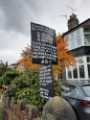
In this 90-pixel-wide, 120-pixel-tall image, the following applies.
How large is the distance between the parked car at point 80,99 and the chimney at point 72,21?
21.2 metres

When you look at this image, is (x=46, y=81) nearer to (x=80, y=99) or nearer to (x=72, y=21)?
(x=80, y=99)

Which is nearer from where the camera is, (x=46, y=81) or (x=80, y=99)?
(x=80, y=99)

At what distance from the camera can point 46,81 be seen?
8.15 meters

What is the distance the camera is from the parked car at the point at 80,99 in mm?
7613

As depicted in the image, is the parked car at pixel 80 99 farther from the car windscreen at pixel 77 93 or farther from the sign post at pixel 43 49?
the sign post at pixel 43 49

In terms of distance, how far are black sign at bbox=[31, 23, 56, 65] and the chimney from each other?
2190cm

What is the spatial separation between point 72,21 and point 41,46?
2251 centimetres

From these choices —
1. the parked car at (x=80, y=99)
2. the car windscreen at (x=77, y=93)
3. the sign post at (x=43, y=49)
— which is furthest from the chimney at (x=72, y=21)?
the sign post at (x=43, y=49)

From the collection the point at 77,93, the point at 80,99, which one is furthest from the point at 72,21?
the point at 80,99

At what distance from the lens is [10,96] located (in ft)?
37.1

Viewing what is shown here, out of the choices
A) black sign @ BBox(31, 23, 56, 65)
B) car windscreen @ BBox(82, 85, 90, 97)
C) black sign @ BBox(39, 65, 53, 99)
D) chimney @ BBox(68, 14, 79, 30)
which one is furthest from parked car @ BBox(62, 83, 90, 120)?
chimney @ BBox(68, 14, 79, 30)

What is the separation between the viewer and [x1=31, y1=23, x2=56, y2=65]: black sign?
8234 mm

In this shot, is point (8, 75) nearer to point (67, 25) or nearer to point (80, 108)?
point (80, 108)

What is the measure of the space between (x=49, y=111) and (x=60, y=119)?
37 cm
